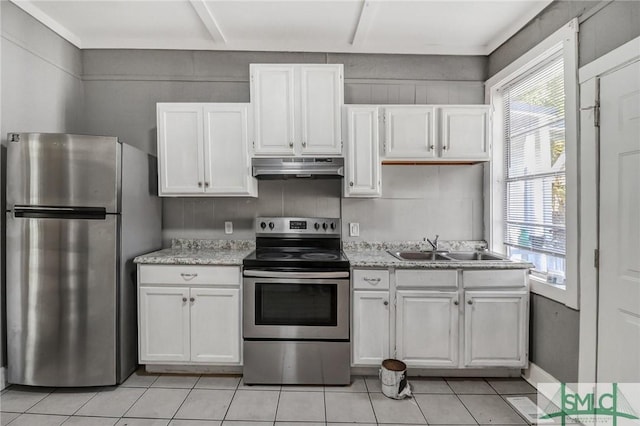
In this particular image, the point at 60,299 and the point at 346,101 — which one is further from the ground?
the point at 346,101

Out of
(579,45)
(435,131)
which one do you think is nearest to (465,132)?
(435,131)

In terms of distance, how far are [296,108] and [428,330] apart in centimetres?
205

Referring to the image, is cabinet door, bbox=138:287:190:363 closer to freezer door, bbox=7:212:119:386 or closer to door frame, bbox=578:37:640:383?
freezer door, bbox=7:212:119:386

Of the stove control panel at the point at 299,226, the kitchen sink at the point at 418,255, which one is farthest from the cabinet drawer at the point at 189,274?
the kitchen sink at the point at 418,255

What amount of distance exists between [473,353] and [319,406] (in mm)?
1209

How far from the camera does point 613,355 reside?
1.77 metres

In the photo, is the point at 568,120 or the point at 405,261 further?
the point at 405,261

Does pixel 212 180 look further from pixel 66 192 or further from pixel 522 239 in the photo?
pixel 522 239

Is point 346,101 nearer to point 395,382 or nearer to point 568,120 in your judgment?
point 568,120

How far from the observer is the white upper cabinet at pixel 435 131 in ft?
8.78

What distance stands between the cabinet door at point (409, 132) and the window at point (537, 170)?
746 mm

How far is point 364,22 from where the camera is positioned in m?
2.58

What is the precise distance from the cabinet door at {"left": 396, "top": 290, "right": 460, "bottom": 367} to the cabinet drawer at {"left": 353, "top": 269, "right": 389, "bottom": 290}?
163 millimetres

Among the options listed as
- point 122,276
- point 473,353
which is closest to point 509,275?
point 473,353
